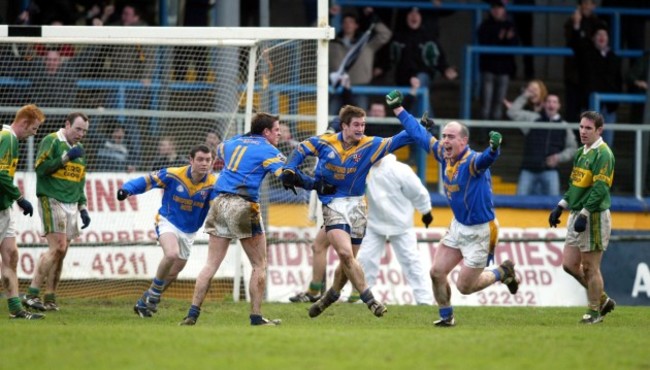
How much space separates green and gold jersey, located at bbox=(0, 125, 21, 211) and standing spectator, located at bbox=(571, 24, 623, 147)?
11.1m

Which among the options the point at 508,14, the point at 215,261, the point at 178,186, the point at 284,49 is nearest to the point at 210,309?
the point at 178,186

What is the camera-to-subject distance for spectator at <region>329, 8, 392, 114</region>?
70.2ft

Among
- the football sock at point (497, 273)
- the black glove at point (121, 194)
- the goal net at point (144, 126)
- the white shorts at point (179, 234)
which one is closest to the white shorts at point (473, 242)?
the football sock at point (497, 273)

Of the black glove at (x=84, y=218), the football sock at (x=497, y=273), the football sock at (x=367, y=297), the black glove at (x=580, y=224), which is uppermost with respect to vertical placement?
the black glove at (x=580, y=224)

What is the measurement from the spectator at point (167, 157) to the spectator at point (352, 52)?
3282mm

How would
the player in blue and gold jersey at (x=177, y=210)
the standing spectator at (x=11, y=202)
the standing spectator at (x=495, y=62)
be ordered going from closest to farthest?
the standing spectator at (x=11, y=202) → the player in blue and gold jersey at (x=177, y=210) → the standing spectator at (x=495, y=62)

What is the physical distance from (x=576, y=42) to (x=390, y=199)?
20.0ft

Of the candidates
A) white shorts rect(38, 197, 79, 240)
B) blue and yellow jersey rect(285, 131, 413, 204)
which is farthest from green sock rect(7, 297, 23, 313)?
blue and yellow jersey rect(285, 131, 413, 204)

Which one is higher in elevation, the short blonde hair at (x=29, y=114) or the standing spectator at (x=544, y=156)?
the short blonde hair at (x=29, y=114)

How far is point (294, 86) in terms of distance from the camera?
18656 millimetres

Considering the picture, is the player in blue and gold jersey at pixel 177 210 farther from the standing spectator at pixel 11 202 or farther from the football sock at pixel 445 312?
the football sock at pixel 445 312

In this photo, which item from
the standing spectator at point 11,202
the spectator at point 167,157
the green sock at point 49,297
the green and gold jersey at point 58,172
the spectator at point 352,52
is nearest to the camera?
the standing spectator at point 11,202

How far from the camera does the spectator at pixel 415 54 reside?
22.1 meters

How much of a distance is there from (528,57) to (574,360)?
1516cm
